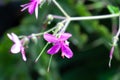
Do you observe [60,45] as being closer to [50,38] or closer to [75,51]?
[50,38]

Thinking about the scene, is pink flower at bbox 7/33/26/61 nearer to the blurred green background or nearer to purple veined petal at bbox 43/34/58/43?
purple veined petal at bbox 43/34/58/43

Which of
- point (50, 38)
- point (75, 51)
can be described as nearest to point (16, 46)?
point (50, 38)

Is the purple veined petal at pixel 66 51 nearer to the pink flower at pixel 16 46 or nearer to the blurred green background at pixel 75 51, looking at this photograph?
the pink flower at pixel 16 46

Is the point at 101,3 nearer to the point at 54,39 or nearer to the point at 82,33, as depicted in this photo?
the point at 82,33

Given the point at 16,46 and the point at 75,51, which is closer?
the point at 16,46

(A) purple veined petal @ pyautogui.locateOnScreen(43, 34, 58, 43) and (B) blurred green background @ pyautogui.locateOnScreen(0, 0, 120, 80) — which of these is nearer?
(A) purple veined petal @ pyautogui.locateOnScreen(43, 34, 58, 43)

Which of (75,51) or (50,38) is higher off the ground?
(50,38)

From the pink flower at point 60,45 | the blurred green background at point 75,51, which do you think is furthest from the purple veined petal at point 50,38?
the blurred green background at point 75,51

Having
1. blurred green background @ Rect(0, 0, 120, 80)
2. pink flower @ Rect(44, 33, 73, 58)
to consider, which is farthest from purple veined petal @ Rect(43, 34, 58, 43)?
blurred green background @ Rect(0, 0, 120, 80)

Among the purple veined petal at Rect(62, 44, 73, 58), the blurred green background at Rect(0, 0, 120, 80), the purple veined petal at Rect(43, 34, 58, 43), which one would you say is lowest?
the blurred green background at Rect(0, 0, 120, 80)
